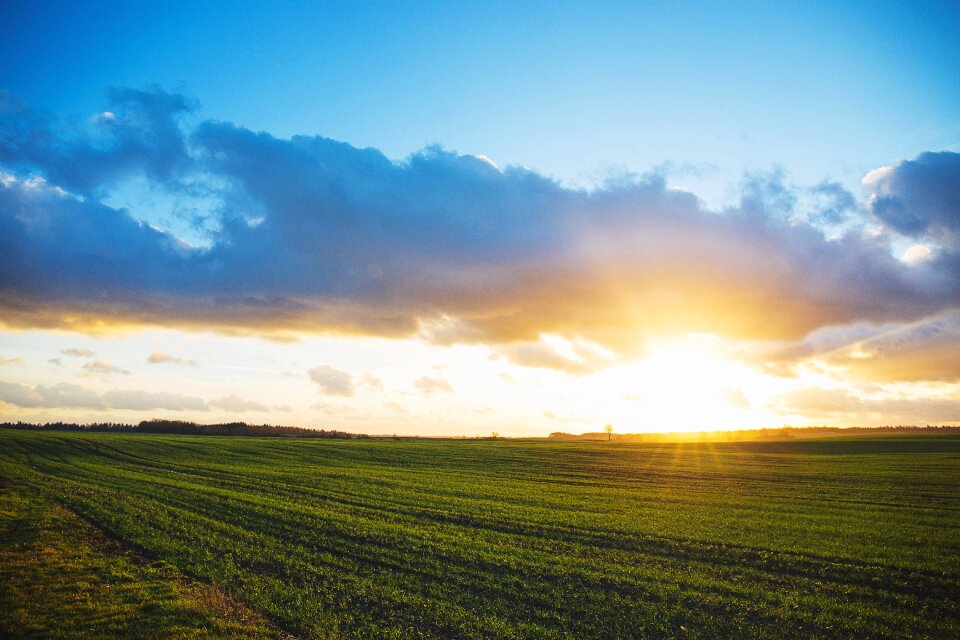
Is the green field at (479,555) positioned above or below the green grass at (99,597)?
below

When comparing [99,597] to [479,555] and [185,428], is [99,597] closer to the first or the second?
[479,555]

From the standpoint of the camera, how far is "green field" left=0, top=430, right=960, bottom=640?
18.3m

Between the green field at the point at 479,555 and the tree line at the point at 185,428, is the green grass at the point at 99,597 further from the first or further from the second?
the tree line at the point at 185,428

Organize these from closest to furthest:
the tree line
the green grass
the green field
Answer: the green grass < the green field < the tree line

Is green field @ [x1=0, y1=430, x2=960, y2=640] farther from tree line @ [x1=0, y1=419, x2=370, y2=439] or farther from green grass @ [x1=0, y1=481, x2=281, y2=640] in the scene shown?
tree line @ [x1=0, y1=419, x2=370, y2=439]

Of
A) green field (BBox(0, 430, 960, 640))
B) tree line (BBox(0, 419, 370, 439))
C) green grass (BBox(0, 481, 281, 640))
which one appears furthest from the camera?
tree line (BBox(0, 419, 370, 439))

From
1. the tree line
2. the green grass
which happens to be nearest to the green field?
the green grass

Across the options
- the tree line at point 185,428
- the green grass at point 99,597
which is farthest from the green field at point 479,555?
the tree line at point 185,428

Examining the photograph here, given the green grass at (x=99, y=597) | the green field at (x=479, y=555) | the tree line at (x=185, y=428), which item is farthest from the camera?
the tree line at (x=185, y=428)

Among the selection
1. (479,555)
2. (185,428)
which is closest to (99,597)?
(479,555)

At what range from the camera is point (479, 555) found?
25.5 m

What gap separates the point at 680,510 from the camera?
3769 centimetres

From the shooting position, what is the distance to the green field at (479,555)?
1834 cm

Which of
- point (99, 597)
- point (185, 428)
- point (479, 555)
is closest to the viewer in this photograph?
point (99, 597)
